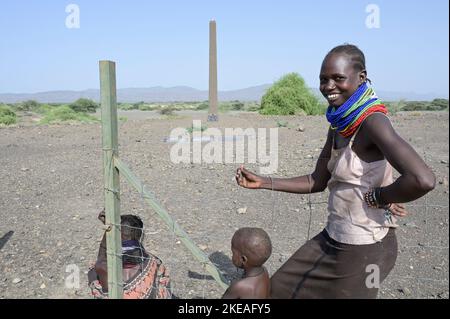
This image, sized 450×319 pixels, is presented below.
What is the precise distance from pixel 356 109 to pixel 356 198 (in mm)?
402

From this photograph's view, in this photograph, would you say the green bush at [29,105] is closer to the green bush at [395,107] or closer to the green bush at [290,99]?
the green bush at [290,99]

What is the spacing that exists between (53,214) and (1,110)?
20.5 meters

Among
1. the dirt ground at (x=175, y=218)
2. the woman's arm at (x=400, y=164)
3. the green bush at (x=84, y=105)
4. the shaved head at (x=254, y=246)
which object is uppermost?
the green bush at (x=84, y=105)

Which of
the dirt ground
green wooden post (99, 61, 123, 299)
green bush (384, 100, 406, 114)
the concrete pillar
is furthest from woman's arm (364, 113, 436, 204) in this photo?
the concrete pillar

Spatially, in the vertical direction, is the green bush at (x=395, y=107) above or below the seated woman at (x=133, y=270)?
above

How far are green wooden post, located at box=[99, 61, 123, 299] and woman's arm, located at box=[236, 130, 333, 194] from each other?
67 cm

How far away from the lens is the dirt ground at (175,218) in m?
3.90

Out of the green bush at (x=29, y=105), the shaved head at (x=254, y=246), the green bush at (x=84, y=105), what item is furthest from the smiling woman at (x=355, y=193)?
the green bush at (x=29, y=105)

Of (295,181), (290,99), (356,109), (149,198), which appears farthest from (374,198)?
(290,99)

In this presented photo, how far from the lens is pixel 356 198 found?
207cm

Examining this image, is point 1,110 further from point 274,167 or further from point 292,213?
point 292,213

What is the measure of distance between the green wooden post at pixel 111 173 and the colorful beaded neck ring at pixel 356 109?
1124 millimetres

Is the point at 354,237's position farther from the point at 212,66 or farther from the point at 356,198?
the point at 212,66
